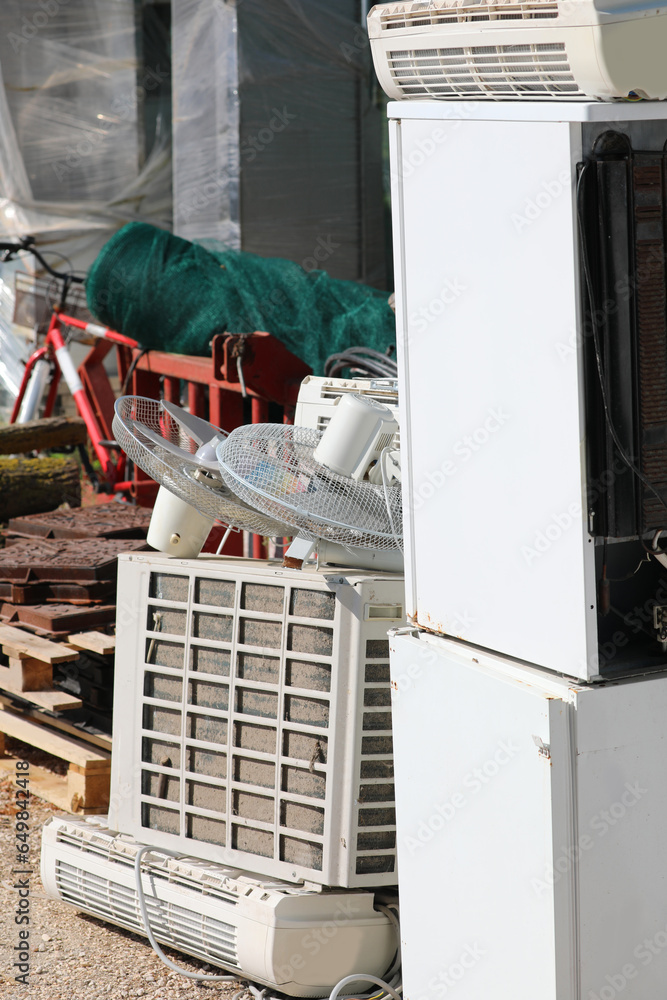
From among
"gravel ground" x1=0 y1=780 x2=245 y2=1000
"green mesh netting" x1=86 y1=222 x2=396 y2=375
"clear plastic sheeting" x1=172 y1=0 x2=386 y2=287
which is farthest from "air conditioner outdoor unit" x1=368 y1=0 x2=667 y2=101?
"clear plastic sheeting" x1=172 y1=0 x2=386 y2=287

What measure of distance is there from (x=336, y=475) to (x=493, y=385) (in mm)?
715

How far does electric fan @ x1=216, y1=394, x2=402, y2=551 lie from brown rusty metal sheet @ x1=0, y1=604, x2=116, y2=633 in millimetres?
1452

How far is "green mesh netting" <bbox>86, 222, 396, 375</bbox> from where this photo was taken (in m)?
5.24

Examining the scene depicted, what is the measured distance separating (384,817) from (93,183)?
8.62 m

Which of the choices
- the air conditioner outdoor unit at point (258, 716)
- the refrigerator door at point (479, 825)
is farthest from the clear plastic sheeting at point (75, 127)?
the refrigerator door at point (479, 825)

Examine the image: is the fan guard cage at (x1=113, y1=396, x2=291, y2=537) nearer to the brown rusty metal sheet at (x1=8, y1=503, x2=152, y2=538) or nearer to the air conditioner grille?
the air conditioner grille

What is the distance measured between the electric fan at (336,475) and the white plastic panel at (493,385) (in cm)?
31

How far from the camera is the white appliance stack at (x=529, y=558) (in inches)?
69.9

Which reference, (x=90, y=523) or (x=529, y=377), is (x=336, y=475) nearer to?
(x=529, y=377)

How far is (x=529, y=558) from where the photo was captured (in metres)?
1.94

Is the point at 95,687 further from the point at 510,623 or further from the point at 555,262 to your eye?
the point at 555,262

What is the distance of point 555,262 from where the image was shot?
178cm

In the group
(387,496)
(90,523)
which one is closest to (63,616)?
(90,523)

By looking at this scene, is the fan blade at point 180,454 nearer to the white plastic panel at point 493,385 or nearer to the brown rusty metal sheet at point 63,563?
the white plastic panel at point 493,385
